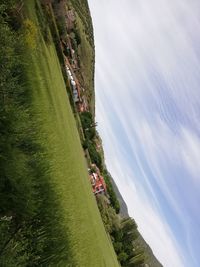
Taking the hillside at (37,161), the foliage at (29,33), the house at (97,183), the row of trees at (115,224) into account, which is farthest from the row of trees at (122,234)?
the foliage at (29,33)

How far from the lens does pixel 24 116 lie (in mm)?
31844

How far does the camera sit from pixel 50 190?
3294cm

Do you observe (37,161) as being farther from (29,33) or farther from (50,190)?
(29,33)

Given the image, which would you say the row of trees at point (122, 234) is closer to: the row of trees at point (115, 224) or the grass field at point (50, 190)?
the row of trees at point (115, 224)

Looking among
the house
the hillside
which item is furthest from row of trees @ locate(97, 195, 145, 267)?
the hillside

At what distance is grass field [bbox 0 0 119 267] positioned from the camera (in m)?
27.3

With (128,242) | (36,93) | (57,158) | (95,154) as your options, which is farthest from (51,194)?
(128,242)

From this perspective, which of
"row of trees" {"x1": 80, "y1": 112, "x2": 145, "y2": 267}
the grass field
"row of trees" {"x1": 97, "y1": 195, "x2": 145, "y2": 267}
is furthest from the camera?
"row of trees" {"x1": 80, "y1": 112, "x2": 145, "y2": 267}

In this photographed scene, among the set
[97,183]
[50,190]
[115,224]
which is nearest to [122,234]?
[115,224]

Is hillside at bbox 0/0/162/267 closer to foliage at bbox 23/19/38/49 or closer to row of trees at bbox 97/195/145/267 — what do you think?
foliage at bbox 23/19/38/49

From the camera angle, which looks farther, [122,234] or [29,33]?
[122,234]

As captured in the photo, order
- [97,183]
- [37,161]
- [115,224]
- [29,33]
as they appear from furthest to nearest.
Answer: [115,224] < [97,183] < [29,33] < [37,161]

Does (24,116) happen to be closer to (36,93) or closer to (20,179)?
(20,179)

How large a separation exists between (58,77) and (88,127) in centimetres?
2984
